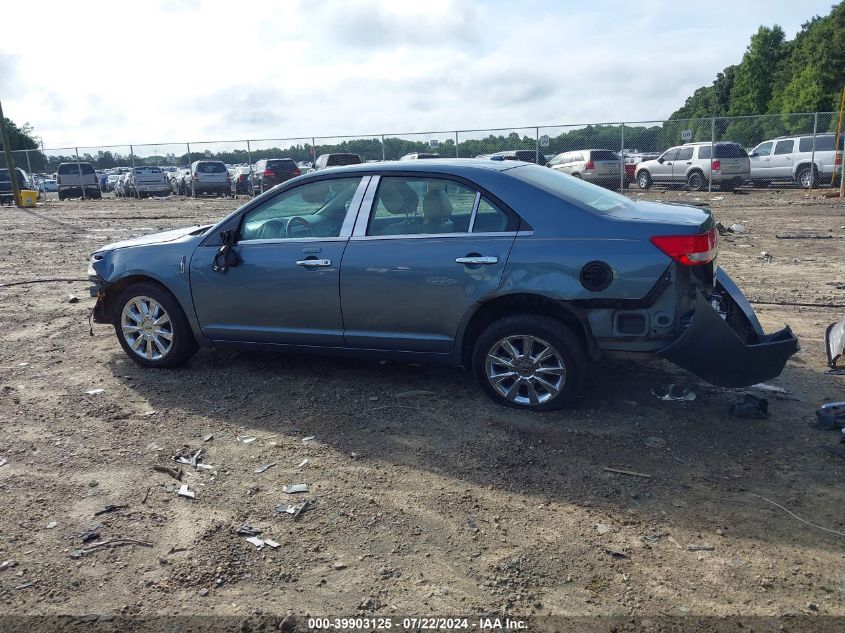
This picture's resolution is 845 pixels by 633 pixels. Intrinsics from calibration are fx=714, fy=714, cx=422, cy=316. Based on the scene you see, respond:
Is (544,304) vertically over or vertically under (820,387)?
over

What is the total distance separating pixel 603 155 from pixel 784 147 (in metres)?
5.79

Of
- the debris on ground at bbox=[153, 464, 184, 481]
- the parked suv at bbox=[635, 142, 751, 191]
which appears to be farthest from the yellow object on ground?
the debris on ground at bbox=[153, 464, 184, 481]

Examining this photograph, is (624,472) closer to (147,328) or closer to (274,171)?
(147,328)

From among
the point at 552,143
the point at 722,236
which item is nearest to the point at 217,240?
the point at 722,236

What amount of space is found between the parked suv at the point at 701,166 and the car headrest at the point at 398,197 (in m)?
21.0

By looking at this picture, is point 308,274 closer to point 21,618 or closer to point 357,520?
point 357,520

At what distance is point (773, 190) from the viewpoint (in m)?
23.9

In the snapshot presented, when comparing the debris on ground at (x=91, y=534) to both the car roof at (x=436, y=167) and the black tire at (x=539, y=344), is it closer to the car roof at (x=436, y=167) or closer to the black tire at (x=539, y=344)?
the black tire at (x=539, y=344)

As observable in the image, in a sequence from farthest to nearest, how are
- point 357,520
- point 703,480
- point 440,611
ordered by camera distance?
point 703,480 < point 357,520 < point 440,611

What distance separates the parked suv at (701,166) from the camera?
23.5 meters

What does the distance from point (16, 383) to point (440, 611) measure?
4.61 m

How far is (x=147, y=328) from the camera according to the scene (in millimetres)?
5973

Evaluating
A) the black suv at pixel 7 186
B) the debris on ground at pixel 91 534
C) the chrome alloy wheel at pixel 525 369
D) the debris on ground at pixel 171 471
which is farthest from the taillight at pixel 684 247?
the black suv at pixel 7 186

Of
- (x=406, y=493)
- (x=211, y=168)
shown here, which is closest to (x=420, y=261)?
(x=406, y=493)
